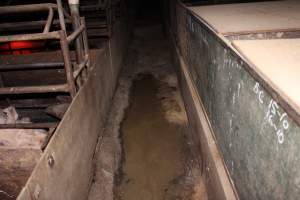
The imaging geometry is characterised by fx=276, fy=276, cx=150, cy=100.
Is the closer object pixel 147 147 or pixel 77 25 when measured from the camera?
pixel 77 25

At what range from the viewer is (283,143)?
125 cm

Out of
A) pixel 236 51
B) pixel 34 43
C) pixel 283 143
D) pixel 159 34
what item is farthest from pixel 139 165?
pixel 159 34

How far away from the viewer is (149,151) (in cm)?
452

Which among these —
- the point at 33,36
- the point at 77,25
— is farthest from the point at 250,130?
the point at 77,25

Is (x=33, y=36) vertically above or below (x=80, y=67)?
above

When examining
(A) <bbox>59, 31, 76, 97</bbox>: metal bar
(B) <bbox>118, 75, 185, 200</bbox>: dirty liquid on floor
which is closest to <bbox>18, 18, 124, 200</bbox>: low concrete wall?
(A) <bbox>59, 31, 76, 97</bbox>: metal bar

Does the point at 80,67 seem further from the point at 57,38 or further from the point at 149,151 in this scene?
the point at 149,151

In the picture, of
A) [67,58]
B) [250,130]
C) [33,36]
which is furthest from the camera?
[67,58]

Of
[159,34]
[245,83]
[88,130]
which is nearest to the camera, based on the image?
[245,83]

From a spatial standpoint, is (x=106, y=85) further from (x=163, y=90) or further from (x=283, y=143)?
(x=283, y=143)

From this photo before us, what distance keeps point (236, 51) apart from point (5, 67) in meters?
2.93

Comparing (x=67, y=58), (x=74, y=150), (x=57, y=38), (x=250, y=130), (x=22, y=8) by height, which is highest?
(x=22, y=8)

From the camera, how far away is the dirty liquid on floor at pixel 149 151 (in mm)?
3748

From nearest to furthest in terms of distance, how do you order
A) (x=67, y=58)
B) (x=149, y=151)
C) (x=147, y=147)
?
(x=67, y=58)
(x=149, y=151)
(x=147, y=147)
